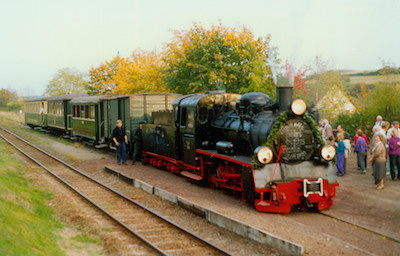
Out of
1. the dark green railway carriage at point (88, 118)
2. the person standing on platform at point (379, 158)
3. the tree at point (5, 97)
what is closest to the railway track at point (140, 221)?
the person standing on platform at point (379, 158)

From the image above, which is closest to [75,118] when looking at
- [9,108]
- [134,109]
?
[134,109]

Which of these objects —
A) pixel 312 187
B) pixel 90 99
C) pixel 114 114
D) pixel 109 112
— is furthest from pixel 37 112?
pixel 312 187

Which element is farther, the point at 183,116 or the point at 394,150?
the point at 183,116

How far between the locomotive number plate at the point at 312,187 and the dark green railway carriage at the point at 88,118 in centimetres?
1444

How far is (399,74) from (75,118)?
71.3 feet

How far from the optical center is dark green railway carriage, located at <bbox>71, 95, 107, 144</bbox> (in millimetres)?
20906

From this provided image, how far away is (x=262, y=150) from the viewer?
853cm

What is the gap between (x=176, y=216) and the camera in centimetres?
901

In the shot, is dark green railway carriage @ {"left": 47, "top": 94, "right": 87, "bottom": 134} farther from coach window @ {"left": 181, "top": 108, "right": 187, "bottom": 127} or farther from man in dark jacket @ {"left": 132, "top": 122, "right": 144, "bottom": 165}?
coach window @ {"left": 181, "top": 108, "right": 187, "bottom": 127}

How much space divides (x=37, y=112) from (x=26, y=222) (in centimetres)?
3018

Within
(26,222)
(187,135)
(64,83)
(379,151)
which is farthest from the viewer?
(64,83)

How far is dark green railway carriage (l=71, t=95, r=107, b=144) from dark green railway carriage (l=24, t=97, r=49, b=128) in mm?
8733

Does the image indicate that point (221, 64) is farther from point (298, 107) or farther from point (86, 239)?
point (86, 239)

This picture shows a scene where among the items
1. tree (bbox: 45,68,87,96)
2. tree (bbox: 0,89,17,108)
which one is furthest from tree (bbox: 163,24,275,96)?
tree (bbox: 0,89,17,108)
